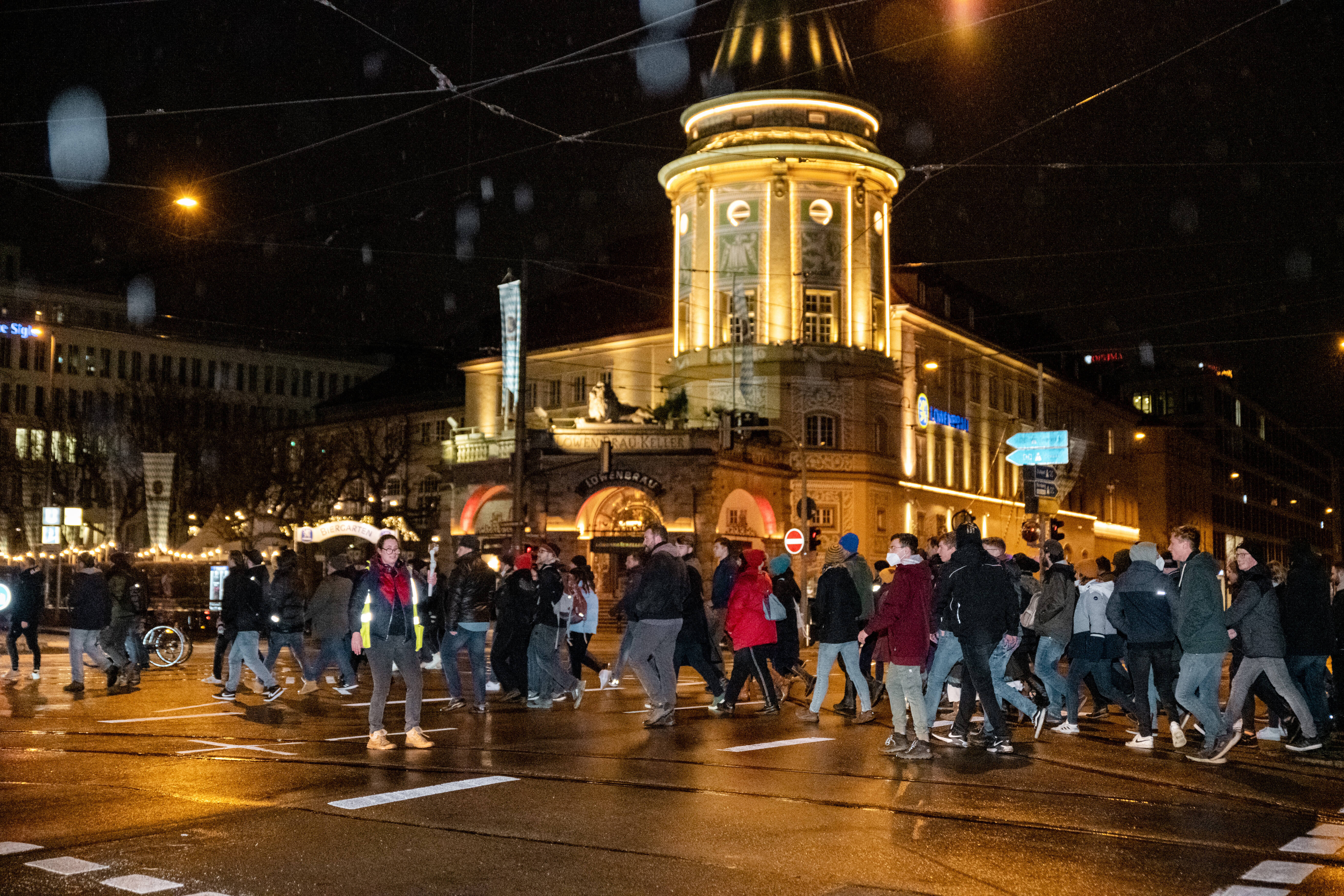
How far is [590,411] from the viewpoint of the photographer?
52.7 meters

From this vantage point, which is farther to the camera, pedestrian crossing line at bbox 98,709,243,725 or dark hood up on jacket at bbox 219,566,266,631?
dark hood up on jacket at bbox 219,566,266,631

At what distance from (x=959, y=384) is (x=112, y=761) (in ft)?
185

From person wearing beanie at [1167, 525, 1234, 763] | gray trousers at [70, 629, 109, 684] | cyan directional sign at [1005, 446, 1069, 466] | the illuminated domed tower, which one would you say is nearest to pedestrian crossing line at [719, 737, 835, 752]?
person wearing beanie at [1167, 525, 1234, 763]

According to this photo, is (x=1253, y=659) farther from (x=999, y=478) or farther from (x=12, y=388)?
(x=12, y=388)

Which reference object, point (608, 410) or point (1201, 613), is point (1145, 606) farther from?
point (608, 410)

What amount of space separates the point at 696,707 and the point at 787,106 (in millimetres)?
40752

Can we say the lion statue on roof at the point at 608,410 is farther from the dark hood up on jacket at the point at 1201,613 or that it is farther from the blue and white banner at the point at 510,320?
the dark hood up on jacket at the point at 1201,613

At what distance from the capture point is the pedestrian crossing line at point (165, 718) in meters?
15.1

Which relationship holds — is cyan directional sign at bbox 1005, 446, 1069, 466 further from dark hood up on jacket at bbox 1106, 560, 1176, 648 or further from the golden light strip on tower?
the golden light strip on tower

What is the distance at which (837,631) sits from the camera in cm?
1500

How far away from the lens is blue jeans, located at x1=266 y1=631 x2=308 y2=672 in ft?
62.4

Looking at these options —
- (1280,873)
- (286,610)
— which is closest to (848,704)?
(286,610)

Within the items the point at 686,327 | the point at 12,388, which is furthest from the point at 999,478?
the point at 12,388

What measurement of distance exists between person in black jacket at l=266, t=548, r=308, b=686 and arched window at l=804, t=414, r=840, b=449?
37.7m
